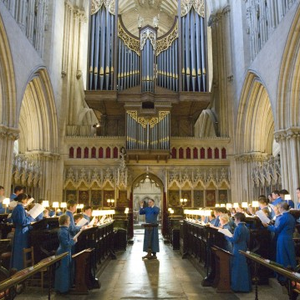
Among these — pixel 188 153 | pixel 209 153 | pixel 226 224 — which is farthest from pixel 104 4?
pixel 226 224

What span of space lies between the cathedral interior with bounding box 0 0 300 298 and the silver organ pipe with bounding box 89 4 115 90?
0.05 meters

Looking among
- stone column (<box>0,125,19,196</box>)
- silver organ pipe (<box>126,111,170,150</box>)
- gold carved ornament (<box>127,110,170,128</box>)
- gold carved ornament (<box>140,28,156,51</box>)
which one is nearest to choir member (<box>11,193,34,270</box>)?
stone column (<box>0,125,19,196</box>)

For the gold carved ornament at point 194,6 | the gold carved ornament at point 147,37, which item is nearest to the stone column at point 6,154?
the gold carved ornament at point 147,37

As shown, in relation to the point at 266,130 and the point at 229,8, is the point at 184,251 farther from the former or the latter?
the point at 229,8

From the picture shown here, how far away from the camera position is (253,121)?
17.8 m

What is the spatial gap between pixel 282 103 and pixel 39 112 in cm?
1059

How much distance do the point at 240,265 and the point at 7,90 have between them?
9841 millimetres

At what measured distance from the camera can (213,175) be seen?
1862 cm

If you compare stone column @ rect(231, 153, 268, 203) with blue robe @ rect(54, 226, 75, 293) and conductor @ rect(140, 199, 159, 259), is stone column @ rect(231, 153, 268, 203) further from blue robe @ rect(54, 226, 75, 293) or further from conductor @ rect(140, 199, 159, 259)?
blue robe @ rect(54, 226, 75, 293)

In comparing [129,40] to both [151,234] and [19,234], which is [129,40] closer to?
[151,234]

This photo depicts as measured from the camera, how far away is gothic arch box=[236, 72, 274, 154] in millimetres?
17078

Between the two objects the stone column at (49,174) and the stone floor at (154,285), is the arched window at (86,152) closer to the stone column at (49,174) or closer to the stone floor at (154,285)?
→ the stone column at (49,174)

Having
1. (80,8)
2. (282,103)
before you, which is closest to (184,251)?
(282,103)

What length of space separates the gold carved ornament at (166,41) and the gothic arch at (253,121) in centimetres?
482
